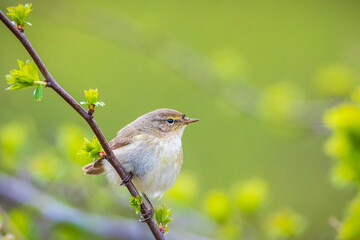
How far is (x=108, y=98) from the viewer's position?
8297mm

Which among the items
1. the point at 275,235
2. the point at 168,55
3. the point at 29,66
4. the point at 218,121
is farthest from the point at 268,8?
the point at 29,66

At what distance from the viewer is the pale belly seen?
3311 millimetres

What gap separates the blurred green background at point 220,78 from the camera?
5785 mm

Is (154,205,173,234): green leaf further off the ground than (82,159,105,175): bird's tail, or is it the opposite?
(82,159,105,175): bird's tail

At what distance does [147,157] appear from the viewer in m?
3.38

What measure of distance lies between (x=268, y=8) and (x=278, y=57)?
4.44 ft

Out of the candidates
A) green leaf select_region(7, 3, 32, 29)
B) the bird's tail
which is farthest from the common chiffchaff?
green leaf select_region(7, 3, 32, 29)

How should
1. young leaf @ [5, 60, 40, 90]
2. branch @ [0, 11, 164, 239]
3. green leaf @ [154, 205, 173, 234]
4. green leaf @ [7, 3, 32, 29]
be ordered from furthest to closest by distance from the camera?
green leaf @ [154, 205, 173, 234] < young leaf @ [5, 60, 40, 90] < green leaf @ [7, 3, 32, 29] < branch @ [0, 11, 164, 239]

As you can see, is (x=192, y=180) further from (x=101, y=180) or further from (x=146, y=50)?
(x=146, y=50)

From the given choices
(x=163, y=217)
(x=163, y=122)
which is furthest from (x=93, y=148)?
(x=163, y=122)

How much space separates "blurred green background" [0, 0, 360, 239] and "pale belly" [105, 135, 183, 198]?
7.08ft

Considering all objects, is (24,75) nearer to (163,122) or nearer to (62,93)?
(62,93)

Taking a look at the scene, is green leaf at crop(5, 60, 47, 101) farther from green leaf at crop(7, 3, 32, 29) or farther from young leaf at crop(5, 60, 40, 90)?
green leaf at crop(7, 3, 32, 29)

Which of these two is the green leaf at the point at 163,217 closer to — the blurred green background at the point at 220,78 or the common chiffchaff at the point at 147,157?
the common chiffchaff at the point at 147,157
